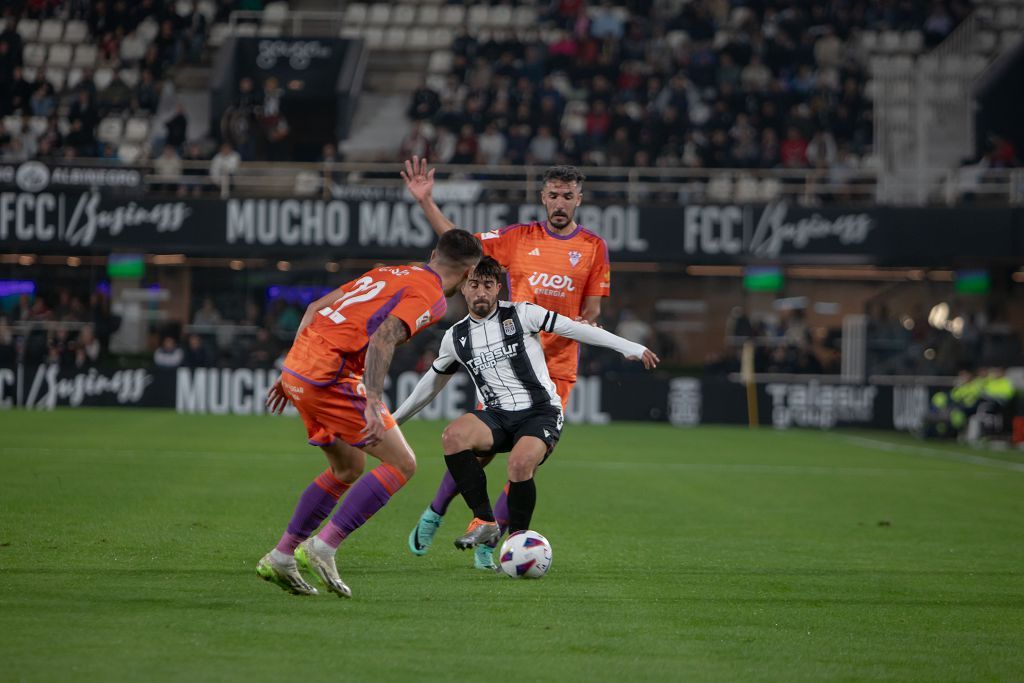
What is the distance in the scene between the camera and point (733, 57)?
101ft

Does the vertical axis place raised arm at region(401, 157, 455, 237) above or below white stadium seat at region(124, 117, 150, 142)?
below

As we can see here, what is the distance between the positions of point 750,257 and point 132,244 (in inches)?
483

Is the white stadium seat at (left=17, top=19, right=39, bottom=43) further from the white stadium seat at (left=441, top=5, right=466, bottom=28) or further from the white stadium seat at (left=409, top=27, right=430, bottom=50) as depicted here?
the white stadium seat at (left=441, top=5, right=466, bottom=28)

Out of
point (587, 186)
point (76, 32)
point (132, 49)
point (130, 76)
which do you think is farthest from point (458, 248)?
point (76, 32)

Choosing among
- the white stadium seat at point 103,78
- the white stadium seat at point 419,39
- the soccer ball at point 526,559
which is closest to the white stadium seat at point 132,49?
the white stadium seat at point 103,78

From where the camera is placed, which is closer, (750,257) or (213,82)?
(750,257)

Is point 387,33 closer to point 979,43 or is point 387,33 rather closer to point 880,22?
point 880,22

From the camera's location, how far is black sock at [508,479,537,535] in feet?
25.8

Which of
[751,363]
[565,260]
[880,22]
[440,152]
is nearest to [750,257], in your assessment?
[751,363]

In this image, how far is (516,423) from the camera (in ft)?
27.2

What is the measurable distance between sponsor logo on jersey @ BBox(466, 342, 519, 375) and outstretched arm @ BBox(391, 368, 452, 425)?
20cm

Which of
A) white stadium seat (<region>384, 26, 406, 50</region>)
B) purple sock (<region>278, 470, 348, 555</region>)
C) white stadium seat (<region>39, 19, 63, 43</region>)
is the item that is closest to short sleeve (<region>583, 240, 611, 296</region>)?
purple sock (<region>278, 470, 348, 555</region>)

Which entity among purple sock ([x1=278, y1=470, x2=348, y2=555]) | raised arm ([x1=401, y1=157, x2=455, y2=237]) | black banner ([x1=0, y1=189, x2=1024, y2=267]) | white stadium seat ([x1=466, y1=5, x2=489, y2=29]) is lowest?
purple sock ([x1=278, y1=470, x2=348, y2=555])

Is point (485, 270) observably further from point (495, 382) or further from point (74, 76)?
point (74, 76)
